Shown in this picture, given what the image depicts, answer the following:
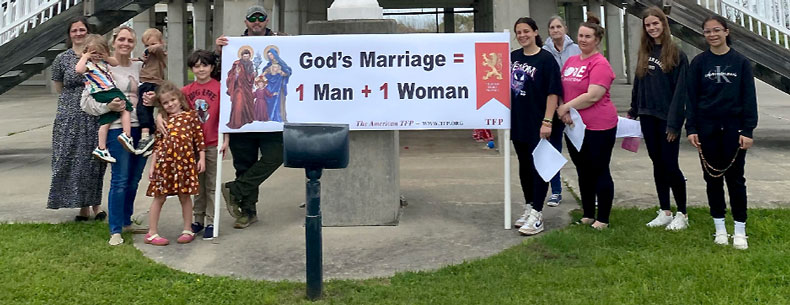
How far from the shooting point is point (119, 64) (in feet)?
16.6

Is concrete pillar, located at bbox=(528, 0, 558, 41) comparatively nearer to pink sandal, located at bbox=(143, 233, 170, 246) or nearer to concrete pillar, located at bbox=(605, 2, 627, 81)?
pink sandal, located at bbox=(143, 233, 170, 246)

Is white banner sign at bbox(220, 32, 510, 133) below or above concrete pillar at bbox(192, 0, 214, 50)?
below

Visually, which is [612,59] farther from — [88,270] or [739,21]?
[88,270]

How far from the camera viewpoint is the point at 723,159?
14.4ft

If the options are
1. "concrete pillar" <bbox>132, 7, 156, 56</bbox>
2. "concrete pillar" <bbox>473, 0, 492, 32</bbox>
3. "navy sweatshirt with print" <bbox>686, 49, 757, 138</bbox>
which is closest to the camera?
"navy sweatshirt with print" <bbox>686, 49, 757, 138</bbox>

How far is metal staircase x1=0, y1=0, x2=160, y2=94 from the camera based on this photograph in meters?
8.55

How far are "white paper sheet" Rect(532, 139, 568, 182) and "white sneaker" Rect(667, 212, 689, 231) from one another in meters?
Result: 0.93

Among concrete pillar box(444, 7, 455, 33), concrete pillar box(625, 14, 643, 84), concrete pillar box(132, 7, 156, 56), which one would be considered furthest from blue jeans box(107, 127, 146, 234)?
concrete pillar box(625, 14, 643, 84)

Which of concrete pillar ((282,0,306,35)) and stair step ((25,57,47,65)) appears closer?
stair step ((25,57,47,65))

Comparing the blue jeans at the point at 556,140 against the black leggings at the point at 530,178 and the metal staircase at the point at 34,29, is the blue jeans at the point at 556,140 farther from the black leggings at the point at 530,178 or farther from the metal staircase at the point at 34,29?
the metal staircase at the point at 34,29

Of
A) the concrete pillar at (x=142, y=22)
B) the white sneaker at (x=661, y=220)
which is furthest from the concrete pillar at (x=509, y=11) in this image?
the concrete pillar at (x=142, y=22)

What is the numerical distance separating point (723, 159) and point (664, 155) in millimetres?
517

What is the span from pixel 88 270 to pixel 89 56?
1.61 m

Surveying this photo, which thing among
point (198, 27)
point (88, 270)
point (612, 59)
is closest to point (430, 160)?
point (88, 270)
